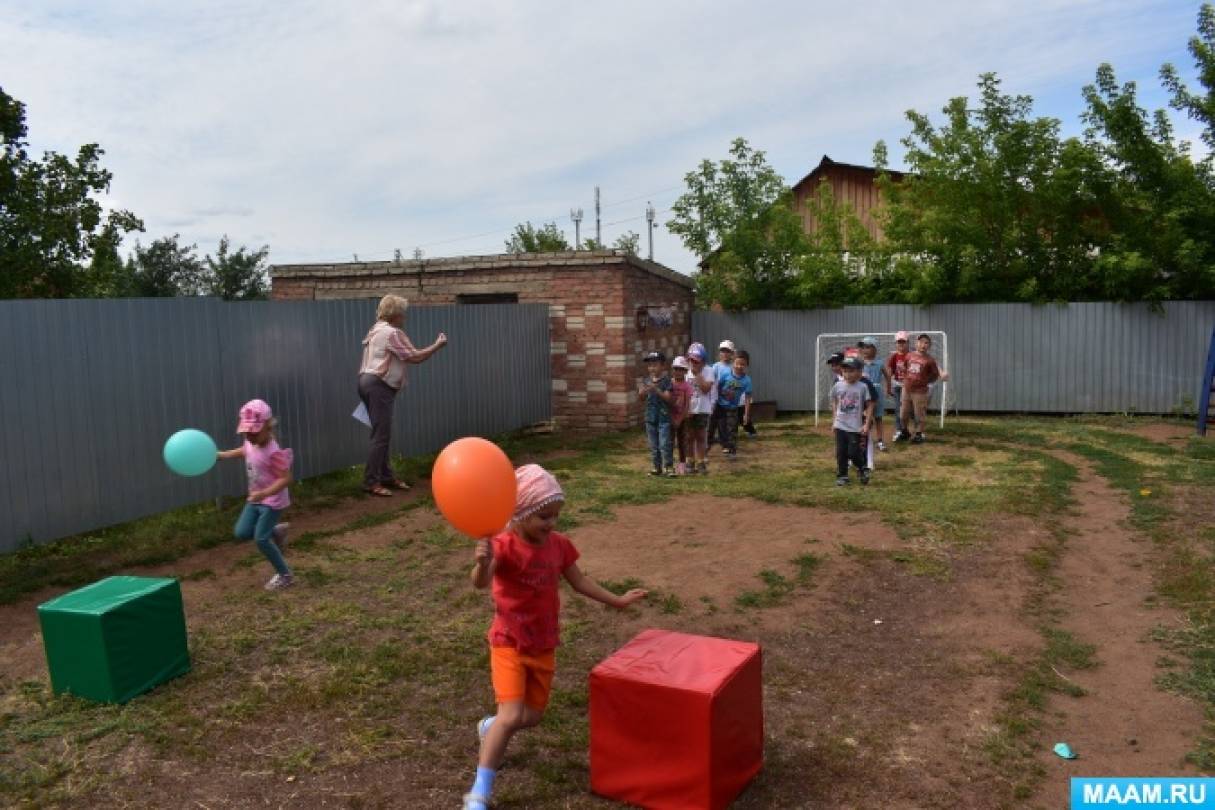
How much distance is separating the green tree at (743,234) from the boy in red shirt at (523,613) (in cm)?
1519

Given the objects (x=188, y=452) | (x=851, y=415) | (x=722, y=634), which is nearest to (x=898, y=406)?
(x=851, y=415)

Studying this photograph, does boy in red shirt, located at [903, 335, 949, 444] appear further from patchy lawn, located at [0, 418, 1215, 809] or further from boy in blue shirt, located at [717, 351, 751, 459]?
patchy lawn, located at [0, 418, 1215, 809]

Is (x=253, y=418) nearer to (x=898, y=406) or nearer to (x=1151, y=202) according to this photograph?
(x=898, y=406)

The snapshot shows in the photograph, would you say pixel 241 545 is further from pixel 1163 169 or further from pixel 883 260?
pixel 1163 169

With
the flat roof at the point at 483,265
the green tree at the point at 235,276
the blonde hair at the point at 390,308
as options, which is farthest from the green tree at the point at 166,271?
the blonde hair at the point at 390,308

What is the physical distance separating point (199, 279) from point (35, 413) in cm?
2519

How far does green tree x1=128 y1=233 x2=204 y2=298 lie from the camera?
97.6 feet

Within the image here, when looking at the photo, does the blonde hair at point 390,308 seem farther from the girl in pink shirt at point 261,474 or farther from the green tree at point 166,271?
the green tree at point 166,271

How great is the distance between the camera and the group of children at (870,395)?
1012 centimetres

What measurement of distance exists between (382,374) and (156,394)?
2.24 metres

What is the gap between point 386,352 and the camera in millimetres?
10016

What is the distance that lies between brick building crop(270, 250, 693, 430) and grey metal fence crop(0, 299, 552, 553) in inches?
118

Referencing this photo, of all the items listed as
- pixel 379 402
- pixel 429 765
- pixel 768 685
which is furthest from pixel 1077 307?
pixel 429 765

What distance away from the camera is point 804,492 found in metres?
9.91
